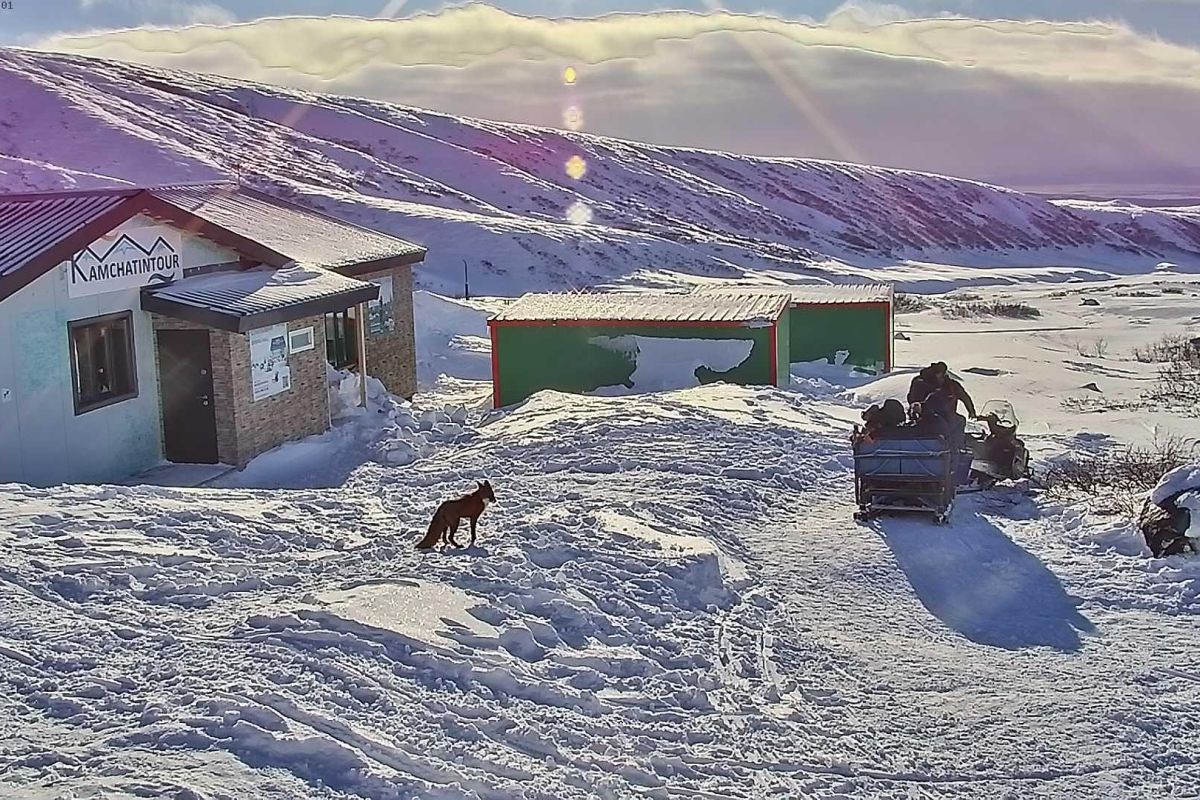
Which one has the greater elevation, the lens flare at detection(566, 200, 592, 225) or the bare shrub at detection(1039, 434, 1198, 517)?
the lens flare at detection(566, 200, 592, 225)

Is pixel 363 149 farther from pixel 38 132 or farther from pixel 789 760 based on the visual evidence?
pixel 789 760

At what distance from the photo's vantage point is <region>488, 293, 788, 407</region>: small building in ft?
64.4

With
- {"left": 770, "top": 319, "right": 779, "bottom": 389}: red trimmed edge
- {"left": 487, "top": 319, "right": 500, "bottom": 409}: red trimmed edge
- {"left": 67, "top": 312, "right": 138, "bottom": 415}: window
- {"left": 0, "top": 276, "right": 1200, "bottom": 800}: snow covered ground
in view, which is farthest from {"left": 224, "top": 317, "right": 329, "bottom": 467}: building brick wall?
{"left": 770, "top": 319, "right": 779, "bottom": 389}: red trimmed edge

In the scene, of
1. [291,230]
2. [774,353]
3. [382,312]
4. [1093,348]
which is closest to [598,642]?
[774,353]

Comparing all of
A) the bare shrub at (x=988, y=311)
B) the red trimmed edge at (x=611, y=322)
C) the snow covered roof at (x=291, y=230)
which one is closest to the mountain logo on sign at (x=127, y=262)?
the snow covered roof at (x=291, y=230)

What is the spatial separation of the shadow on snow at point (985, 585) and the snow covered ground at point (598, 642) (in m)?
0.04

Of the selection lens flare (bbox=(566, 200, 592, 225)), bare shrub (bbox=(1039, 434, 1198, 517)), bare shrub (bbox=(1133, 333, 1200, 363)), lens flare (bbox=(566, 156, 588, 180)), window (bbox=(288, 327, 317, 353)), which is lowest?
bare shrub (bbox=(1039, 434, 1198, 517))

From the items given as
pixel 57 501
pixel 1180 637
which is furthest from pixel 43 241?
pixel 1180 637

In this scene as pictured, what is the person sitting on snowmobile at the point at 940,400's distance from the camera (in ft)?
39.1

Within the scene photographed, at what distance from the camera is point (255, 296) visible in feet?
52.4

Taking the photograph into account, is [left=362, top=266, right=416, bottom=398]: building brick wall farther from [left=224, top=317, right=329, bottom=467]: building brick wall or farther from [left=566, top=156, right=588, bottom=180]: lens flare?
[left=566, top=156, right=588, bottom=180]: lens flare

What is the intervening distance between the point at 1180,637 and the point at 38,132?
7326 cm

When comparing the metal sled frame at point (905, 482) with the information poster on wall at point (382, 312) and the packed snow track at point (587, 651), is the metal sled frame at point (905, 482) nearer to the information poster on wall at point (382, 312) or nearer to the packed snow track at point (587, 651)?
the packed snow track at point (587, 651)

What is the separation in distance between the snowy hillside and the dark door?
107 feet
